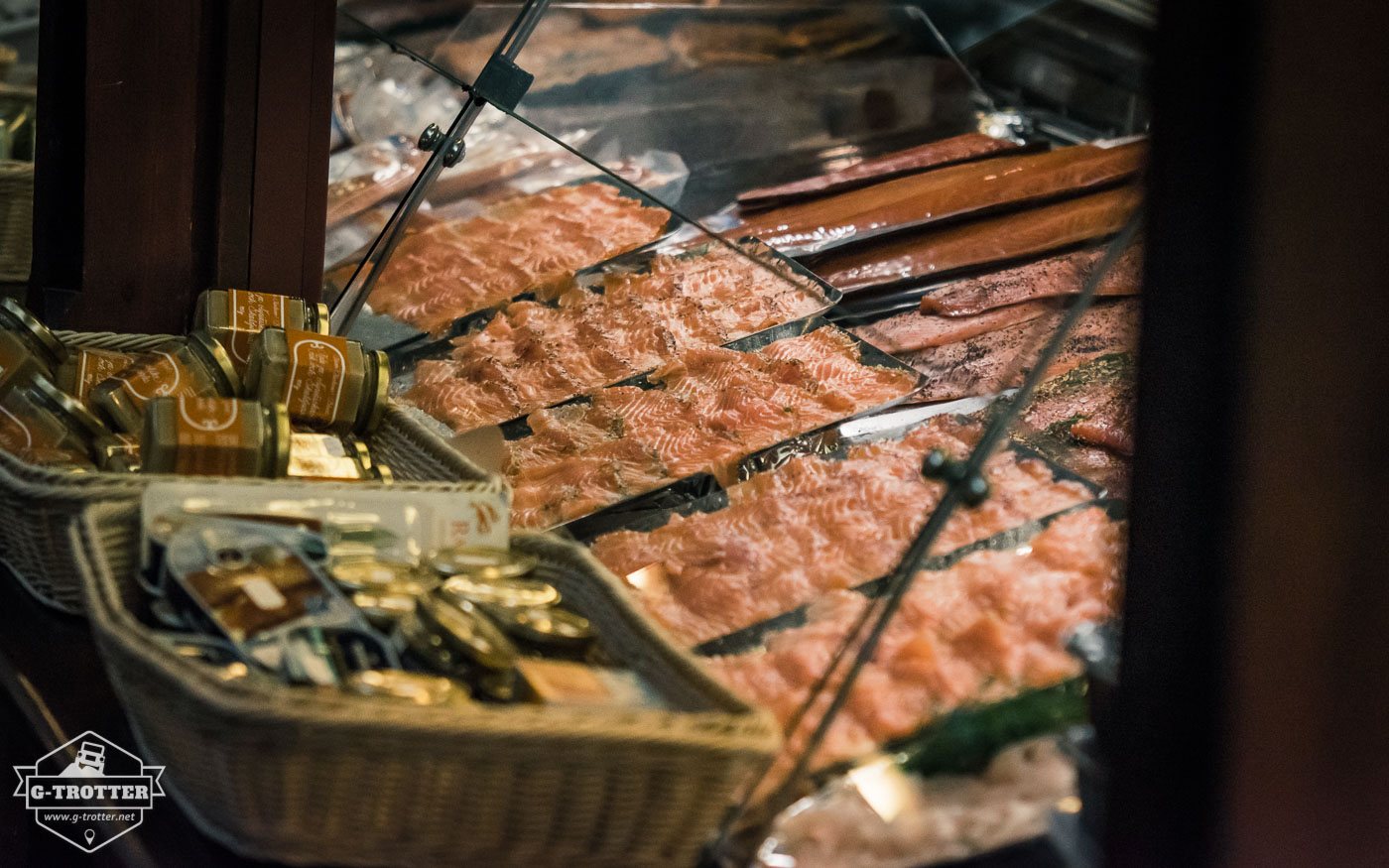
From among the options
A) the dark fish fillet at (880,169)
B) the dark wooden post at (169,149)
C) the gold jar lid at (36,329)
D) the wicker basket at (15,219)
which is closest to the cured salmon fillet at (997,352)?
the dark fish fillet at (880,169)

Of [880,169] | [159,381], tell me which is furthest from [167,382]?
[880,169]

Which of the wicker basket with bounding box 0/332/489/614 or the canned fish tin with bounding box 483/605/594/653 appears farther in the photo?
the wicker basket with bounding box 0/332/489/614

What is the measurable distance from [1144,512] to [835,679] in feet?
1.06

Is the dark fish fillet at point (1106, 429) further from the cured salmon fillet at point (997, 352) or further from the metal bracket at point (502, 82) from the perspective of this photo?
the metal bracket at point (502, 82)

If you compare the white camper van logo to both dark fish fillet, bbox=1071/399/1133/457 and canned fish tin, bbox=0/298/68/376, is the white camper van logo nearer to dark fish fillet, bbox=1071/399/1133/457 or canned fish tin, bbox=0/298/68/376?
→ canned fish tin, bbox=0/298/68/376

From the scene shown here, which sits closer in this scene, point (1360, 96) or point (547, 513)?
point (1360, 96)

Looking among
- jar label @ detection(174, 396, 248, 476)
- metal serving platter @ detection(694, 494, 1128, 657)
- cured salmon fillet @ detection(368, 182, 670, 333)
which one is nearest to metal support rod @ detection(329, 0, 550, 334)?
cured salmon fillet @ detection(368, 182, 670, 333)

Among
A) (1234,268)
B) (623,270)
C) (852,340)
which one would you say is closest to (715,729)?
(1234,268)

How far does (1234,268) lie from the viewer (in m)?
0.98

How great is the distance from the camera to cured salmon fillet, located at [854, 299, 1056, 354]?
2.06 meters

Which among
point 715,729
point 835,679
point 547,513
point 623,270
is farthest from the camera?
point 623,270

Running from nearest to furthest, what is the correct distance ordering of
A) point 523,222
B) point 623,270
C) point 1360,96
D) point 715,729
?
point 1360,96
point 715,729
point 623,270
point 523,222

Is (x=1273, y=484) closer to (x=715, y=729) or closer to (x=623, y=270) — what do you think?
(x=715, y=729)

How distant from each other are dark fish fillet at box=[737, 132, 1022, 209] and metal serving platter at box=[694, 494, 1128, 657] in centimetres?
114
